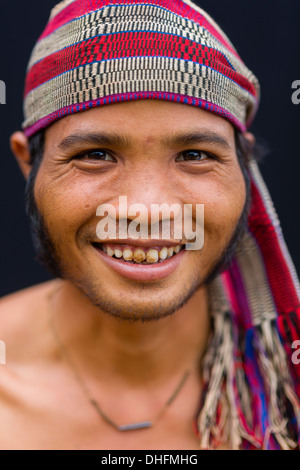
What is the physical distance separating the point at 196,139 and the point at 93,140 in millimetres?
299

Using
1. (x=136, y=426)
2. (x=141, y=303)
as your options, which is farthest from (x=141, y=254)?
(x=136, y=426)

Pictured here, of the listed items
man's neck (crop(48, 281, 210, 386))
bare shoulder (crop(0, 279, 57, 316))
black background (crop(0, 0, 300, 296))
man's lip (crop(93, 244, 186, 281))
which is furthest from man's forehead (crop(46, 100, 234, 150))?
black background (crop(0, 0, 300, 296))

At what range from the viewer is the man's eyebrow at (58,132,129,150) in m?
1.54

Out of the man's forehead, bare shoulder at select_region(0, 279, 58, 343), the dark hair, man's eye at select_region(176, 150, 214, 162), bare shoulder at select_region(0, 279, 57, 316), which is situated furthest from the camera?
bare shoulder at select_region(0, 279, 57, 316)

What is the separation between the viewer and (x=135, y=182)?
59.8 inches

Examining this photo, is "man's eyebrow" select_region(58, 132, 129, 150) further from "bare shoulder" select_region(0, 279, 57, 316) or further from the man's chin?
"bare shoulder" select_region(0, 279, 57, 316)

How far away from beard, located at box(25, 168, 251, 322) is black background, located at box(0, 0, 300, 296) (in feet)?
3.02

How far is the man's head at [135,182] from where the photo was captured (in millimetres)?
1536

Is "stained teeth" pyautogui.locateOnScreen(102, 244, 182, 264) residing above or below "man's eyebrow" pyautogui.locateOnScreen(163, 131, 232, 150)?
below

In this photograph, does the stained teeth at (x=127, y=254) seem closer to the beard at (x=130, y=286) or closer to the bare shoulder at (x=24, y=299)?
the beard at (x=130, y=286)

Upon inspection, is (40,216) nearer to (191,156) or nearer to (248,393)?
Answer: (191,156)

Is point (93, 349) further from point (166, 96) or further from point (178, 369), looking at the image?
point (166, 96)
